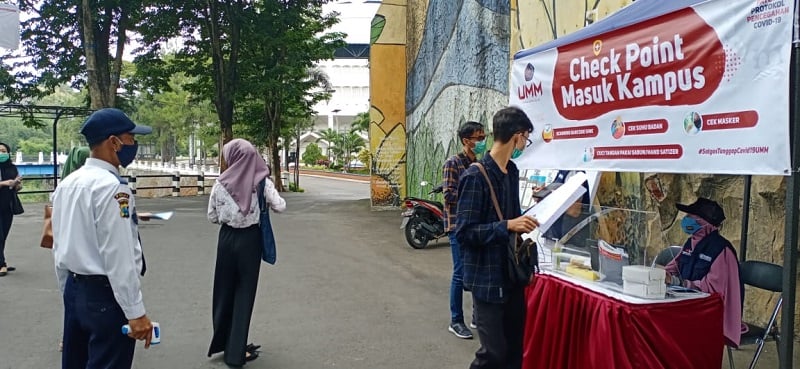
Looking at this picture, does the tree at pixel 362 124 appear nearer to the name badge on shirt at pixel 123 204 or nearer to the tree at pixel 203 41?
the tree at pixel 203 41

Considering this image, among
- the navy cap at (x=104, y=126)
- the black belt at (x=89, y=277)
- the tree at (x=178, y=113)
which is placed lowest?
the black belt at (x=89, y=277)

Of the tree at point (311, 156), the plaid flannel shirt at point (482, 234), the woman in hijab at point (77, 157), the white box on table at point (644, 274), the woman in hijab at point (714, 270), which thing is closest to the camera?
the plaid flannel shirt at point (482, 234)

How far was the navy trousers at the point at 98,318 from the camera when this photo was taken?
2.74m

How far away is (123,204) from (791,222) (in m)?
3.07

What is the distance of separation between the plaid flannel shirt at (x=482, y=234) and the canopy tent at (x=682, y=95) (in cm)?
100

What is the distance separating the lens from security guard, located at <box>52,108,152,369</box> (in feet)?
8.80

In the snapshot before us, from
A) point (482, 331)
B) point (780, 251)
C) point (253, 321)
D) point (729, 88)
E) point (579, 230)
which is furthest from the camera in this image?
point (253, 321)

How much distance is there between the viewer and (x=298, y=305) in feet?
21.1

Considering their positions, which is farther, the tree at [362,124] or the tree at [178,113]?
the tree at [362,124]

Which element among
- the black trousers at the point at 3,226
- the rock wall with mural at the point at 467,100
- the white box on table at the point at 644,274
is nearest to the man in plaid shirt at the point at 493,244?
the white box on table at the point at 644,274

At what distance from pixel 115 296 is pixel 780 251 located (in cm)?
493

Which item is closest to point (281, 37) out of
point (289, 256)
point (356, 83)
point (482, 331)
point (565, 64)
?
point (289, 256)

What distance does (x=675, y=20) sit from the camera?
3400 mm

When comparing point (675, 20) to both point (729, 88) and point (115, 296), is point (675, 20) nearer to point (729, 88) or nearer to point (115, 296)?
point (729, 88)
